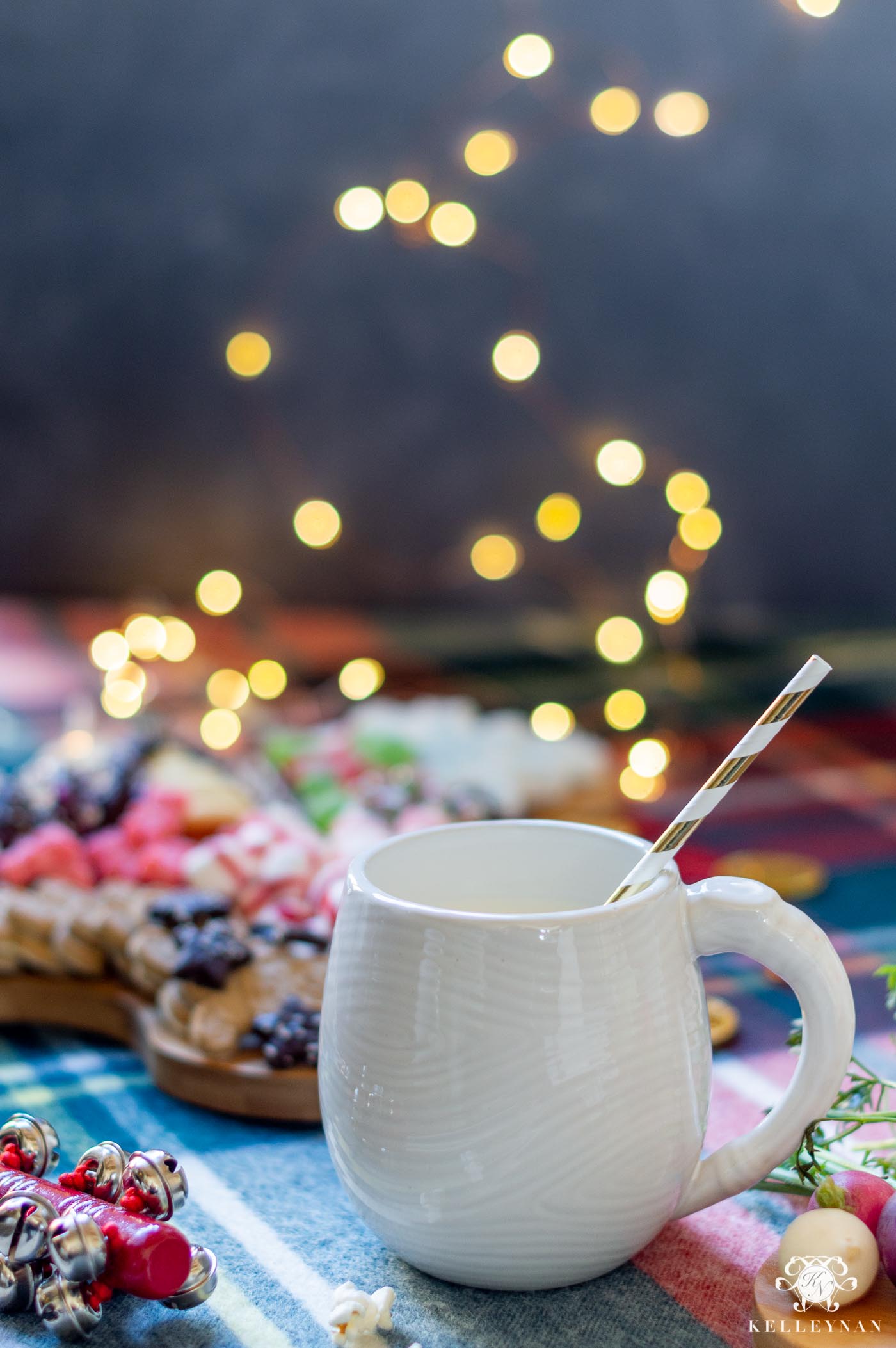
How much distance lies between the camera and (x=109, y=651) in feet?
5.38

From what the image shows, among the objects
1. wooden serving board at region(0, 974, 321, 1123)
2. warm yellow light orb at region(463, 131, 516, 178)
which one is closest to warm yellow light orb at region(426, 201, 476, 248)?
warm yellow light orb at region(463, 131, 516, 178)

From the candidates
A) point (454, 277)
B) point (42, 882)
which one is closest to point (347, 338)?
point (454, 277)

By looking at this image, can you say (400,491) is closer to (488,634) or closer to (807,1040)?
(488,634)

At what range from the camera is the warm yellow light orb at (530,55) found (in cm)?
182

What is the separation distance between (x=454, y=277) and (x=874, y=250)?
65 cm

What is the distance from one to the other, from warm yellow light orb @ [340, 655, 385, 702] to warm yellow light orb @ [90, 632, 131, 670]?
10.9 inches

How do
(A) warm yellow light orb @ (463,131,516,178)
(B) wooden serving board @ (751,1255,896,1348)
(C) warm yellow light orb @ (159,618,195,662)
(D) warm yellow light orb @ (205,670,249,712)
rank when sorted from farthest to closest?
1. (A) warm yellow light orb @ (463,131,516,178)
2. (C) warm yellow light orb @ (159,618,195,662)
3. (D) warm yellow light orb @ (205,670,249,712)
4. (B) wooden serving board @ (751,1255,896,1348)

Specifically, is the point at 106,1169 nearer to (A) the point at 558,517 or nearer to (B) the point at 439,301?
(A) the point at 558,517

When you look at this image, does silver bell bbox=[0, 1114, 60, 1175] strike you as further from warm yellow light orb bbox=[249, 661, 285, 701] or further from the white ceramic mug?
warm yellow light orb bbox=[249, 661, 285, 701]

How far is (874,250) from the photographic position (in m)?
1.89

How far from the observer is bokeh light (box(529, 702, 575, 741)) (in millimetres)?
1484

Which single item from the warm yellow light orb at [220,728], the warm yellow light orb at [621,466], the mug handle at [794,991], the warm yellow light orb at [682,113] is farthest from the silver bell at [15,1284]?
the warm yellow light orb at [682,113]

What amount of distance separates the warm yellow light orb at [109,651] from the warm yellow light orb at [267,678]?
160mm

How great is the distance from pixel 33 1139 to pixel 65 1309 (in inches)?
4.1
